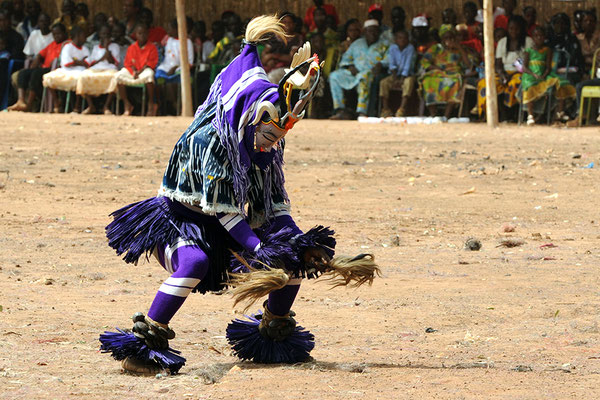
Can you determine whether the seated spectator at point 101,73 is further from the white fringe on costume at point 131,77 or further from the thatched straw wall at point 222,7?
the thatched straw wall at point 222,7

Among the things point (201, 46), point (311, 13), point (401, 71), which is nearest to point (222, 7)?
point (201, 46)

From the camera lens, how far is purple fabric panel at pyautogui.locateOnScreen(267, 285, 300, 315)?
4598mm

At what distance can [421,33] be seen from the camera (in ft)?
60.3

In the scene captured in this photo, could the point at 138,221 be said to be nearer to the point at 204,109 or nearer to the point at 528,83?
the point at 204,109

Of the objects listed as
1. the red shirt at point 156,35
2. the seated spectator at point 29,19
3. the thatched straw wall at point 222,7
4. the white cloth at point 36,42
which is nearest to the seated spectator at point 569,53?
the thatched straw wall at point 222,7

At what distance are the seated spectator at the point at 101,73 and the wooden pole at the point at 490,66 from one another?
268 inches

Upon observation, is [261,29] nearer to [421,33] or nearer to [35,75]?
[421,33]

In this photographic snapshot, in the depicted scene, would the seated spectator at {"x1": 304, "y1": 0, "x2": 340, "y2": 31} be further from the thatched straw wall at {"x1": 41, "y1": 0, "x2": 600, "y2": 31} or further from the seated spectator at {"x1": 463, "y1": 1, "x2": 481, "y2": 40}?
the seated spectator at {"x1": 463, "y1": 1, "x2": 481, "y2": 40}

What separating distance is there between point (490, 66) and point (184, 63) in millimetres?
5270

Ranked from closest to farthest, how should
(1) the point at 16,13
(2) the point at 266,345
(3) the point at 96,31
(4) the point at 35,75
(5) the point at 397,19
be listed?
1. (2) the point at 266,345
2. (5) the point at 397,19
3. (4) the point at 35,75
4. (3) the point at 96,31
5. (1) the point at 16,13

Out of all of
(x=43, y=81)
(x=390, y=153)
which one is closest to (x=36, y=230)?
(x=390, y=153)

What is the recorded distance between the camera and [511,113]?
18.1m

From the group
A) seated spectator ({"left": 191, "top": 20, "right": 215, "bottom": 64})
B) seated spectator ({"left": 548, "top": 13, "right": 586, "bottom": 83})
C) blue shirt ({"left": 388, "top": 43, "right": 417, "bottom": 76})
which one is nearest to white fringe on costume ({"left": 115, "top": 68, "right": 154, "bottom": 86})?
seated spectator ({"left": 191, "top": 20, "right": 215, "bottom": 64})

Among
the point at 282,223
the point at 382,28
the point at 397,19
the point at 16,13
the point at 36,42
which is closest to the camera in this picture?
the point at 282,223
